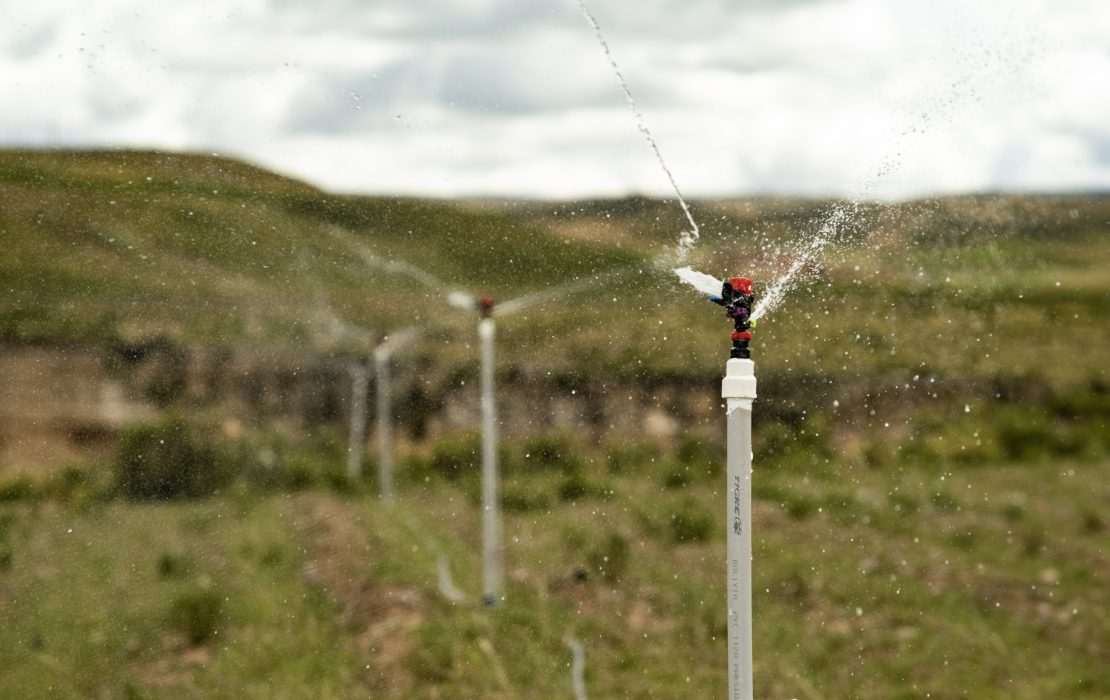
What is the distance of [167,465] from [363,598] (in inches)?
419

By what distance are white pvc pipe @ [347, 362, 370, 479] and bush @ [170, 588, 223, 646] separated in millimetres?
7028

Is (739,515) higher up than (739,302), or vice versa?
(739,302)

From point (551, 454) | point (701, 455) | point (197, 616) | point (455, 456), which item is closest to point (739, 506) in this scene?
point (197, 616)

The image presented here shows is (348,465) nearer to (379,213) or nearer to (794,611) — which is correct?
(794,611)

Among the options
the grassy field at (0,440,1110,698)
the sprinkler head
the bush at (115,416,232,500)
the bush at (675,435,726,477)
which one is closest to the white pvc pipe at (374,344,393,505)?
the grassy field at (0,440,1110,698)

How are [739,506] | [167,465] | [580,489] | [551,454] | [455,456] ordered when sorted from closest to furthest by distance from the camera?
[739,506] → [580,489] → [455,456] → [551,454] → [167,465]

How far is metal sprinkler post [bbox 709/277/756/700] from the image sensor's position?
13.2ft

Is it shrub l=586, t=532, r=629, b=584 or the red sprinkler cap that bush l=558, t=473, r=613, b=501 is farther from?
the red sprinkler cap

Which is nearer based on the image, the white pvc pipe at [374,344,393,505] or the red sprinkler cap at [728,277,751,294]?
the red sprinkler cap at [728,277,751,294]

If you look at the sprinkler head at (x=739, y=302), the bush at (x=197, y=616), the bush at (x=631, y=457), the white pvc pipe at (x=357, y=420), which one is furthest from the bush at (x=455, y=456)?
the sprinkler head at (x=739, y=302)

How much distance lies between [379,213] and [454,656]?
25.6 metres

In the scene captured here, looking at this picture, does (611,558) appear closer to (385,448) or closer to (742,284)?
(385,448)

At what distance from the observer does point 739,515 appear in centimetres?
404

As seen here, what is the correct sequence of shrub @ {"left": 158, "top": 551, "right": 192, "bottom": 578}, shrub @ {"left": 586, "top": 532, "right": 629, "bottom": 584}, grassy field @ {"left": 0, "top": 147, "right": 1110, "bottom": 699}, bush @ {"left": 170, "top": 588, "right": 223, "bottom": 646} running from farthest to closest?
shrub @ {"left": 158, "top": 551, "right": 192, "bottom": 578} → shrub @ {"left": 586, "top": 532, "right": 629, "bottom": 584} → bush @ {"left": 170, "top": 588, "right": 223, "bottom": 646} → grassy field @ {"left": 0, "top": 147, "right": 1110, "bottom": 699}
